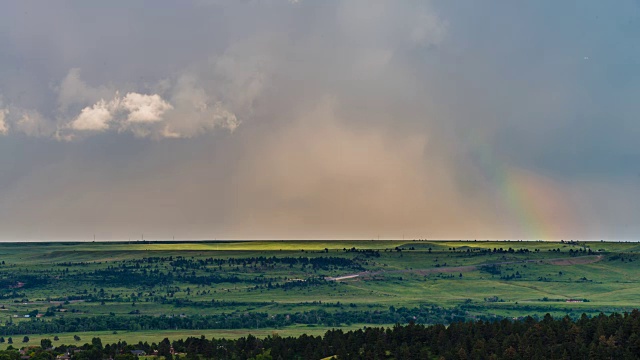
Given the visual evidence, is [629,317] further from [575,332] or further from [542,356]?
[542,356]

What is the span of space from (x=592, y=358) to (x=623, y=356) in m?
5.74

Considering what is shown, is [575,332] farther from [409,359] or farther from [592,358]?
[409,359]

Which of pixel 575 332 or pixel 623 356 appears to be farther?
pixel 575 332

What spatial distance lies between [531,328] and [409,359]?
2557cm

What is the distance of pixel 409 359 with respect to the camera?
19962 centimetres

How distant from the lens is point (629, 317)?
634 ft

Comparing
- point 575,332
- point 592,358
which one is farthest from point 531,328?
point 592,358

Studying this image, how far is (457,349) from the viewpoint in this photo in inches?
7751

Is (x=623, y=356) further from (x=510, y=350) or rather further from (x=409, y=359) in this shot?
(x=409, y=359)

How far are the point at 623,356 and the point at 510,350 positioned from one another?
20.8m

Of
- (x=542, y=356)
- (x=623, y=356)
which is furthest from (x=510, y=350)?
(x=623, y=356)

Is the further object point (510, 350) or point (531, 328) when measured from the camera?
point (531, 328)

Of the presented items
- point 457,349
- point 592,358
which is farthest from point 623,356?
point 457,349

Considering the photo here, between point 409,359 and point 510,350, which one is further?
point 409,359
